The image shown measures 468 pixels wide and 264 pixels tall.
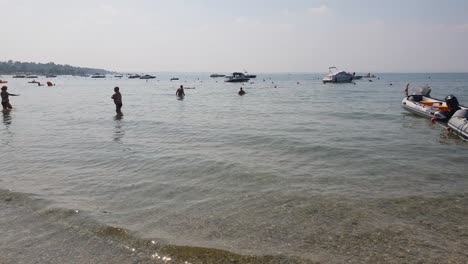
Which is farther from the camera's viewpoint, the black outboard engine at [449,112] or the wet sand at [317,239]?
the black outboard engine at [449,112]

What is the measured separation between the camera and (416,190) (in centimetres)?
905

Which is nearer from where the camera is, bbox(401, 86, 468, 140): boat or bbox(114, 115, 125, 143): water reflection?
bbox(114, 115, 125, 143): water reflection

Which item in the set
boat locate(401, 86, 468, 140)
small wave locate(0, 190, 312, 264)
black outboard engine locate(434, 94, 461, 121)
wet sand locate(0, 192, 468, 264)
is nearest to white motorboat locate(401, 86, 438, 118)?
boat locate(401, 86, 468, 140)

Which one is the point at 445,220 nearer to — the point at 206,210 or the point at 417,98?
the point at 206,210

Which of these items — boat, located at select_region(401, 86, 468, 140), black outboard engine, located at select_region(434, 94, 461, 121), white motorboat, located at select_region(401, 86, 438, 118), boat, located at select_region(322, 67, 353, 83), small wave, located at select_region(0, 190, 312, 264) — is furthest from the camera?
boat, located at select_region(322, 67, 353, 83)

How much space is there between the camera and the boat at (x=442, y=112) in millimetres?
17062

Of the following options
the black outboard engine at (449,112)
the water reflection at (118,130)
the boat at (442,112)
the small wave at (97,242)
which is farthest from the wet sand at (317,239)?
the black outboard engine at (449,112)

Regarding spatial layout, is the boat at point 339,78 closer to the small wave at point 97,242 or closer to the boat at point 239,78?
the boat at point 239,78

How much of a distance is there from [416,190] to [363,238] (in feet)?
11.8

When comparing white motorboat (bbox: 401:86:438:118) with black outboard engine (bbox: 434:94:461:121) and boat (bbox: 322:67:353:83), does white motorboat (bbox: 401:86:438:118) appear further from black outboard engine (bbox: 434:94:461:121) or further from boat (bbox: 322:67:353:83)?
boat (bbox: 322:67:353:83)

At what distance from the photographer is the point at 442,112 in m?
20.6

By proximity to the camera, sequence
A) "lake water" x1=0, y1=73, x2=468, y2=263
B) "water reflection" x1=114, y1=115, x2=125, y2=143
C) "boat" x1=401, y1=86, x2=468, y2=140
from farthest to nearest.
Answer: "boat" x1=401, y1=86, x2=468, y2=140
"water reflection" x1=114, y1=115, x2=125, y2=143
"lake water" x1=0, y1=73, x2=468, y2=263

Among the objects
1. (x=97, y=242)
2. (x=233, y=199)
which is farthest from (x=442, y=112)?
(x=97, y=242)

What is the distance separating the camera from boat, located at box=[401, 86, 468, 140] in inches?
672
